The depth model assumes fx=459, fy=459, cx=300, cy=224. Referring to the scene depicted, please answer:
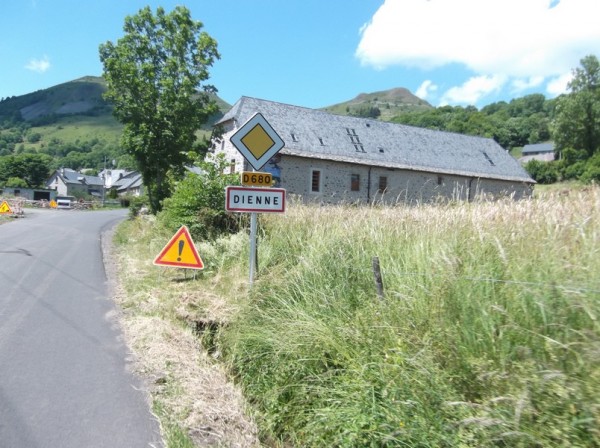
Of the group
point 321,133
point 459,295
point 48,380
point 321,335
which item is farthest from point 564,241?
point 321,133

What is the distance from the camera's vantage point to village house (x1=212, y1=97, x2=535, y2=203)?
35.8 m

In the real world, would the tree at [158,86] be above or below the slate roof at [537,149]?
below

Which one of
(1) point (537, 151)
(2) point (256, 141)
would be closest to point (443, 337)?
(2) point (256, 141)

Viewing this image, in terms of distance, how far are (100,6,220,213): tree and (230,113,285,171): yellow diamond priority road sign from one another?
20917 mm

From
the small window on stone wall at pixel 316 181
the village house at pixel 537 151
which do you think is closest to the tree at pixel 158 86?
the small window on stone wall at pixel 316 181

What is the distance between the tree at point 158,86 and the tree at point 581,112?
5326 centimetres

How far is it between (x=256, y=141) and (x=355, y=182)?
3227cm

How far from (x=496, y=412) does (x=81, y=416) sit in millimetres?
3307

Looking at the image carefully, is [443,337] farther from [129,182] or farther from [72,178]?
[72,178]

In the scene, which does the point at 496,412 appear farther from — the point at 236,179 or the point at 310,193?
the point at 310,193

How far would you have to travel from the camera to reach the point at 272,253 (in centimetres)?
766

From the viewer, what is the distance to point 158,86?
28.2 m

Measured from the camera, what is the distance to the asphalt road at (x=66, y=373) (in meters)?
3.65

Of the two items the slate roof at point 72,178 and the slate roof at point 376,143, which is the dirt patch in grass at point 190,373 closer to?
the slate roof at point 376,143
